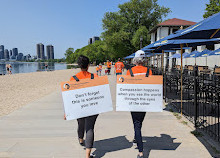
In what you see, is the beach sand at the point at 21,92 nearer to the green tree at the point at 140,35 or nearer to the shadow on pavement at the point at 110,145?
the shadow on pavement at the point at 110,145

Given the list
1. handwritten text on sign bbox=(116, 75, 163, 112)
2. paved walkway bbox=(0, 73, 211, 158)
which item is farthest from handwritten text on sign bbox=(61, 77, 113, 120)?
paved walkway bbox=(0, 73, 211, 158)

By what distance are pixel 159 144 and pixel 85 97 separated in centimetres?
185

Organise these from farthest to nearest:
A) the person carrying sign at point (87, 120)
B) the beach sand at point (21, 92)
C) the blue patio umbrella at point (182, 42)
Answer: the beach sand at point (21, 92), the blue patio umbrella at point (182, 42), the person carrying sign at point (87, 120)

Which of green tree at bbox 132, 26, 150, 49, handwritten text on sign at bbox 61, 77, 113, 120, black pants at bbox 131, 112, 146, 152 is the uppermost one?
green tree at bbox 132, 26, 150, 49

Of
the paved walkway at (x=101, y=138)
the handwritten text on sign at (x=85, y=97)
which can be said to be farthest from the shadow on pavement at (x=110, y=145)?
the handwritten text on sign at (x=85, y=97)

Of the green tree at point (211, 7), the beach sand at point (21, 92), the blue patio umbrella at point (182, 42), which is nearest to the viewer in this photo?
the blue patio umbrella at point (182, 42)

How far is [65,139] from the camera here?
4.18 m

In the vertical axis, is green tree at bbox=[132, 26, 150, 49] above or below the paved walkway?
above

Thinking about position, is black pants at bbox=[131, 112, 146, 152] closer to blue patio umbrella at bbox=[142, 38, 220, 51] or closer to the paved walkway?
the paved walkway

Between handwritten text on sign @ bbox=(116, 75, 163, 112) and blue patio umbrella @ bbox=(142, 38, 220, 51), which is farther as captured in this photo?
blue patio umbrella @ bbox=(142, 38, 220, 51)

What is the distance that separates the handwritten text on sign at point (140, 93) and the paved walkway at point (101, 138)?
0.89m

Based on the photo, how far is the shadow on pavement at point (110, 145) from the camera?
357 cm

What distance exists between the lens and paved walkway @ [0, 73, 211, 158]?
3.52m

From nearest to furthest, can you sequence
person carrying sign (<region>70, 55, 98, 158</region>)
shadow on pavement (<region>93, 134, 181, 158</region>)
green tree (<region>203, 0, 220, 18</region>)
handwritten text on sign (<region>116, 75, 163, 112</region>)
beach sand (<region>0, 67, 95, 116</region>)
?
1. person carrying sign (<region>70, 55, 98, 158</region>)
2. handwritten text on sign (<region>116, 75, 163, 112</region>)
3. shadow on pavement (<region>93, 134, 181, 158</region>)
4. beach sand (<region>0, 67, 95, 116</region>)
5. green tree (<region>203, 0, 220, 18</region>)
